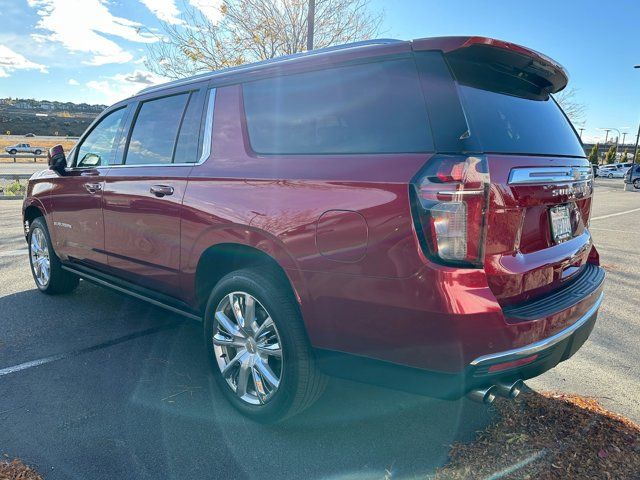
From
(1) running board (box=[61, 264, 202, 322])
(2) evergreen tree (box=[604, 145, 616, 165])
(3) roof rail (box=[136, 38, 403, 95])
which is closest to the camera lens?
(3) roof rail (box=[136, 38, 403, 95])

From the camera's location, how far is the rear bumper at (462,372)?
1958 mm

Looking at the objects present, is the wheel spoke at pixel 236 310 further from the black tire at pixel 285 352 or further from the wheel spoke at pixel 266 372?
the wheel spoke at pixel 266 372

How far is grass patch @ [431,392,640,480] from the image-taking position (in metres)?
2.28

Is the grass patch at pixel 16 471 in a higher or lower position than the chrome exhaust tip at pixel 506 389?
lower

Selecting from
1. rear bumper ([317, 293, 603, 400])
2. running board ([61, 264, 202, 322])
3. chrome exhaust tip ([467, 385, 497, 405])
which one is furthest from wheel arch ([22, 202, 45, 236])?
chrome exhaust tip ([467, 385, 497, 405])

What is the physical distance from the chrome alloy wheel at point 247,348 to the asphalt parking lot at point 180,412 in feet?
0.69

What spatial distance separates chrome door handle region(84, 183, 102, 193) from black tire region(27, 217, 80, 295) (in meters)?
1.12

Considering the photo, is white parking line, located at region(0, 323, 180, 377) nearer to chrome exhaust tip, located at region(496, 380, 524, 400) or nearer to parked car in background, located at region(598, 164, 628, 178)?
chrome exhaust tip, located at region(496, 380, 524, 400)

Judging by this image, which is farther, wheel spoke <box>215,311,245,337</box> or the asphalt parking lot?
wheel spoke <box>215,311,245,337</box>

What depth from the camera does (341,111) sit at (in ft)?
7.79

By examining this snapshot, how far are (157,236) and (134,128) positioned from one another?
41.7 inches

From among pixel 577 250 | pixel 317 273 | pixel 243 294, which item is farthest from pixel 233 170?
pixel 577 250

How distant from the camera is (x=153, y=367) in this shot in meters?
3.42

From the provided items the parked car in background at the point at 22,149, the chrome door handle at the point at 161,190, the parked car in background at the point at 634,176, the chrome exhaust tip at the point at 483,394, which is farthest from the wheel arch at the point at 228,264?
the parked car in background at the point at 22,149
